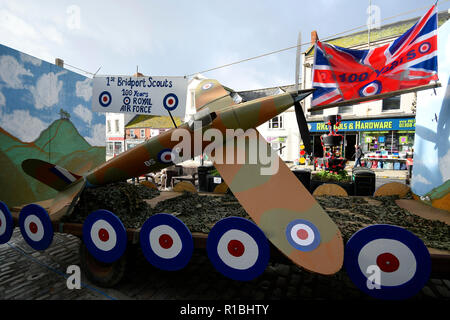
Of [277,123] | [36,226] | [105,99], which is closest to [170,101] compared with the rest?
[105,99]

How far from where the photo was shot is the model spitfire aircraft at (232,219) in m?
2.22

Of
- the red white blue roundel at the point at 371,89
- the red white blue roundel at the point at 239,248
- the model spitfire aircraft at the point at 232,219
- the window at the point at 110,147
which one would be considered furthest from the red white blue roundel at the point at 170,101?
the window at the point at 110,147

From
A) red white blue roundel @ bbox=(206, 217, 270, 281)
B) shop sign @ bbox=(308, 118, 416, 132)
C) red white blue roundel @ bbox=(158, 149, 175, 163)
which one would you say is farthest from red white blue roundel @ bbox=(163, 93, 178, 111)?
shop sign @ bbox=(308, 118, 416, 132)

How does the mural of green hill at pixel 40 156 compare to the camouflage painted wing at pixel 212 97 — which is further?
the mural of green hill at pixel 40 156

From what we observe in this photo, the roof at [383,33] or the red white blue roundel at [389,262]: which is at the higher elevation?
the roof at [383,33]

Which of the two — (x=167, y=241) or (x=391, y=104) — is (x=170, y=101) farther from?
(x=391, y=104)

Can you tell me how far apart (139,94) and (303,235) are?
4.30m

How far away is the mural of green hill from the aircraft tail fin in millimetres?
2381

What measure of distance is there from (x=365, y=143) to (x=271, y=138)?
719 centimetres

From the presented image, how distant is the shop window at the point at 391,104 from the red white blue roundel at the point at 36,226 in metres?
18.9

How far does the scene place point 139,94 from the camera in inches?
188

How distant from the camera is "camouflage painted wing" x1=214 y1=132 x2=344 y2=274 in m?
2.15

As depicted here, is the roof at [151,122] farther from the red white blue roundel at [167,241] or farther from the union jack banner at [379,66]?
the red white blue roundel at [167,241]
